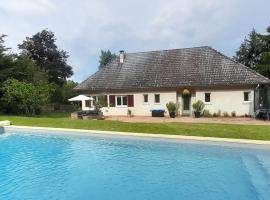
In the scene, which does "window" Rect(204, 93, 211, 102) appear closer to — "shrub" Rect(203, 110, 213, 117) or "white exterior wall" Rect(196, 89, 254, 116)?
"white exterior wall" Rect(196, 89, 254, 116)

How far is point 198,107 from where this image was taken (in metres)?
29.0

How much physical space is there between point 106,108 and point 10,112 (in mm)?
10075

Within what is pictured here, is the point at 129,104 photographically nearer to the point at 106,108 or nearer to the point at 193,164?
the point at 106,108

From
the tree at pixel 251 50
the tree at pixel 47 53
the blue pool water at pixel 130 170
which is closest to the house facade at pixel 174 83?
the blue pool water at pixel 130 170

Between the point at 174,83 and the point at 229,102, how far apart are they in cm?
521

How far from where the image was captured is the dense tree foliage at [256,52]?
44750 mm

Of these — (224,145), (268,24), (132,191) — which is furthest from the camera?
(268,24)

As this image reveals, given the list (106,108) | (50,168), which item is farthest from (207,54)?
(50,168)

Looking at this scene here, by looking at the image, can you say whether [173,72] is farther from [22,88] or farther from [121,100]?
[22,88]

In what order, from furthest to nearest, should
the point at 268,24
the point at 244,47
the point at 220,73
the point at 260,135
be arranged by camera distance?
the point at 244,47 < the point at 268,24 < the point at 220,73 < the point at 260,135

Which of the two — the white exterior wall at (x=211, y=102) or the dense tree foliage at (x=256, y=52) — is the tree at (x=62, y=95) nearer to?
the white exterior wall at (x=211, y=102)

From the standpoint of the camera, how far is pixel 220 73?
98.5 ft

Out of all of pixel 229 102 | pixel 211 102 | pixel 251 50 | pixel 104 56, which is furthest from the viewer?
pixel 104 56

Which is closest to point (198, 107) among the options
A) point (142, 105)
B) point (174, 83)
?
point (174, 83)
